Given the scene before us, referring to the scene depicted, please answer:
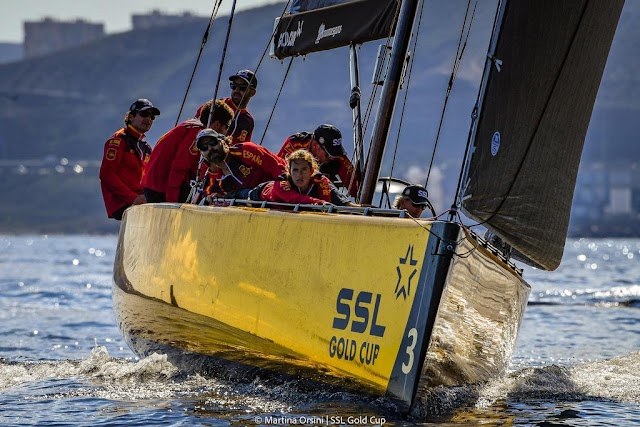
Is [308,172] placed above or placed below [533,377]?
above

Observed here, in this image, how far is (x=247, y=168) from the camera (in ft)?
21.0

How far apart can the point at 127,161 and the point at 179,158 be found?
847 millimetres

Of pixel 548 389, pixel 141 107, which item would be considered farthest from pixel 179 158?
pixel 548 389

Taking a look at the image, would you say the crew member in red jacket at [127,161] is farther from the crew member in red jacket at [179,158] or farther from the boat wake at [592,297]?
the boat wake at [592,297]

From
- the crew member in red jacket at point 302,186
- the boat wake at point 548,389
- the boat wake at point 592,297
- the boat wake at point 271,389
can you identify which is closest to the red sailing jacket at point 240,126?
the boat wake at point 271,389

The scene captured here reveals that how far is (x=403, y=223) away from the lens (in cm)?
479

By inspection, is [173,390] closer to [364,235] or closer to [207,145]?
[207,145]

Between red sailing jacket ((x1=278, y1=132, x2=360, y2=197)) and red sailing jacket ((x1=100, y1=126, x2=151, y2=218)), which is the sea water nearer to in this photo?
red sailing jacket ((x1=100, y1=126, x2=151, y2=218))

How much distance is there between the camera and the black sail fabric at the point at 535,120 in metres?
4.95

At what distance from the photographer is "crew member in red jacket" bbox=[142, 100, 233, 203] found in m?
7.09

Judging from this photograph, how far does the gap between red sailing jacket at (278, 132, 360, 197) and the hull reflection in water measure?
3.27 ft

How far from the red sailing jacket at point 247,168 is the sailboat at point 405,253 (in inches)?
13.2

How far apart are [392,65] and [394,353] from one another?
1.60m

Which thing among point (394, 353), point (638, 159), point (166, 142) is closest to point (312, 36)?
point (166, 142)
